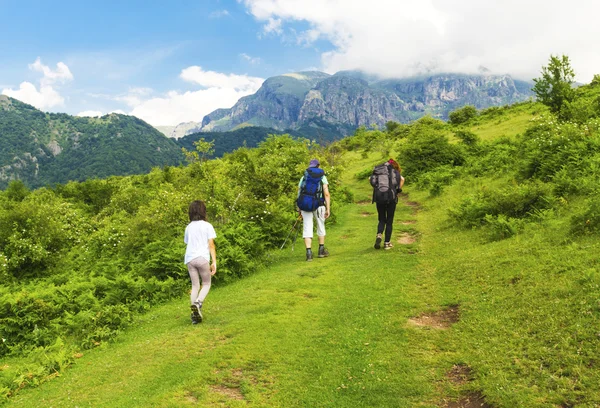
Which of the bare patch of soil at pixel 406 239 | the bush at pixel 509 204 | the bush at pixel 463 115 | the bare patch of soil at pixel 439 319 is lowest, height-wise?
the bare patch of soil at pixel 439 319

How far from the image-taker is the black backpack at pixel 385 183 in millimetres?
12680

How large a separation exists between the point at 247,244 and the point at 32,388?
8.06 meters

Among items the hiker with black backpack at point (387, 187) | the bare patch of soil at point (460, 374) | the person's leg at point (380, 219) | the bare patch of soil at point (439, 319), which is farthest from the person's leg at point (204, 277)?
the person's leg at point (380, 219)

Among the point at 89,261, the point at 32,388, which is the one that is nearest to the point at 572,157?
the point at 32,388

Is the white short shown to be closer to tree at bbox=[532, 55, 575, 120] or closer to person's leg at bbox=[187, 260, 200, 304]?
person's leg at bbox=[187, 260, 200, 304]

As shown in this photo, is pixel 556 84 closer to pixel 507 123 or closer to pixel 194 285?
pixel 507 123

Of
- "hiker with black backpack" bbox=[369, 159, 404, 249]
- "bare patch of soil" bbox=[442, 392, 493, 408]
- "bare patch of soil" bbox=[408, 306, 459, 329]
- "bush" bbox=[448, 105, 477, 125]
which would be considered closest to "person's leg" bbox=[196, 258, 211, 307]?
"bare patch of soil" bbox=[408, 306, 459, 329]

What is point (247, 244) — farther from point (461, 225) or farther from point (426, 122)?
point (426, 122)

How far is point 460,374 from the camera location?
227 inches

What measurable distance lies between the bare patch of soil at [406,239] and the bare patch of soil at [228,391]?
10020 millimetres

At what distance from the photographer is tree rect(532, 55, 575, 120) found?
27.6 meters

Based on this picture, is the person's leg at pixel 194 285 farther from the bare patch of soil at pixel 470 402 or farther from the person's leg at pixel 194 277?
the bare patch of soil at pixel 470 402

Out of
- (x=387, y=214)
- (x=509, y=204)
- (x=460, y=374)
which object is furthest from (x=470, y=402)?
(x=509, y=204)

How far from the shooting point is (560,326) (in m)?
6.08
